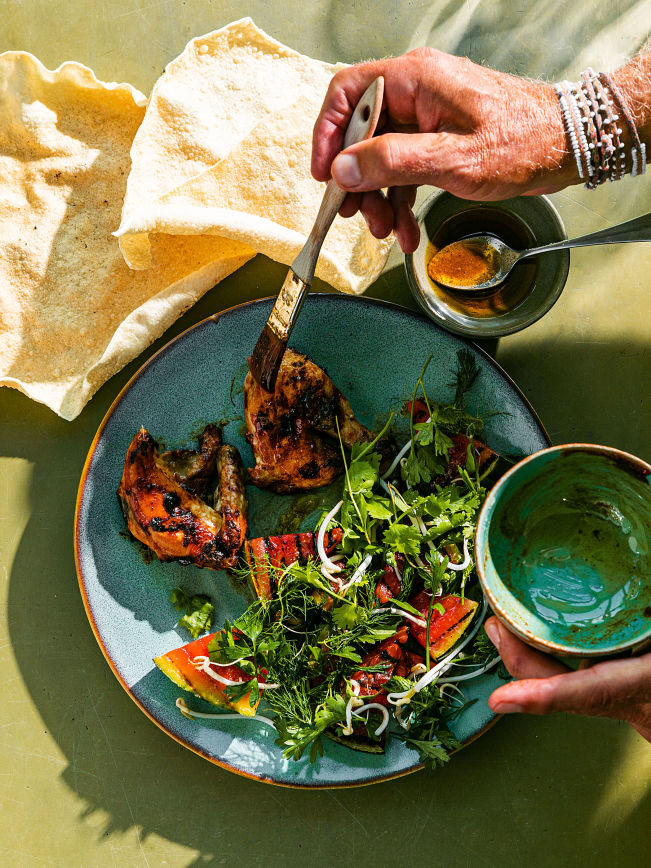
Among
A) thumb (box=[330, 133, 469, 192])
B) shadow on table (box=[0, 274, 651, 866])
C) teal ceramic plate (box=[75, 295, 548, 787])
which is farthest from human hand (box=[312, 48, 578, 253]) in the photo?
shadow on table (box=[0, 274, 651, 866])

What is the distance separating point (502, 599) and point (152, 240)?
1577 millimetres

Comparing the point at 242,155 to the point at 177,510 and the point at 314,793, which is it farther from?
the point at 314,793

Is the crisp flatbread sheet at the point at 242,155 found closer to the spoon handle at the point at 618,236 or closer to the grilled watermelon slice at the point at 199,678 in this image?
the spoon handle at the point at 618,236

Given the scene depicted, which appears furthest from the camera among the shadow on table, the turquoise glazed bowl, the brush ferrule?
the shadow on table

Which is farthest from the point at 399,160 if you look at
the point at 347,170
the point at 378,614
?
the point at 378,614

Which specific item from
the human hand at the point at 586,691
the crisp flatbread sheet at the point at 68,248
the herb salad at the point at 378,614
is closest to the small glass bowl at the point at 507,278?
the herb salad at the point at 378,614

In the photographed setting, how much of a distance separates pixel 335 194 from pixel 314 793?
202 centimetres

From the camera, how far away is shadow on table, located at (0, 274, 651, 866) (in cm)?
239

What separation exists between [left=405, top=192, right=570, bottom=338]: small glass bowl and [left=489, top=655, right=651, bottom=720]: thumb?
1.03 m

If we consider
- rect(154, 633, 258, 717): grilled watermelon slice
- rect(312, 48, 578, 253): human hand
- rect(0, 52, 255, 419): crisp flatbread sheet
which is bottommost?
rect(154, 633, 258, 717): grilled watermelon slice

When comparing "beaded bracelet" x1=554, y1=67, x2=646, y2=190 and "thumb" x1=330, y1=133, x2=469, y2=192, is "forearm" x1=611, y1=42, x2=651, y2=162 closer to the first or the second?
"beaded bracelet" x1=554, y1=67, x2=646, y2=190

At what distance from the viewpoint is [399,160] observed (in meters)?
1.67

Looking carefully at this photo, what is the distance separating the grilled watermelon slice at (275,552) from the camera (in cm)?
216

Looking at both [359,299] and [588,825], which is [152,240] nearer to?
[359,299]
